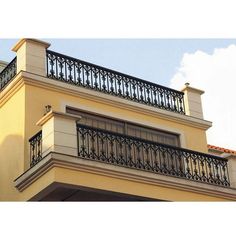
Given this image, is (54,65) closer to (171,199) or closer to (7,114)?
(7,114)

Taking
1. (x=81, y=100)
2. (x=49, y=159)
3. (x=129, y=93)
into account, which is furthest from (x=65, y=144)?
(x=129, y=93)

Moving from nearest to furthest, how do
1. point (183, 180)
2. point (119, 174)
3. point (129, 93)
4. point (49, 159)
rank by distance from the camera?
point (49, 159), point (119, 174), point (183, 180), point (129, 93)

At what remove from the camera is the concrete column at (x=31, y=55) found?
62.3 feet

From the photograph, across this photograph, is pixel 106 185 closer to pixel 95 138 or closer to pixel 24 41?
pixel 95 138

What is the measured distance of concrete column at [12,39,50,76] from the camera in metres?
19.0

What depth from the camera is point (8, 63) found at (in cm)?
2089

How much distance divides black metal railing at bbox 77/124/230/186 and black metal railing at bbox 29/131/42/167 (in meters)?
0.91

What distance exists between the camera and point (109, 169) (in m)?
17.0

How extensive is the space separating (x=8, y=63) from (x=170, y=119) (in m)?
4.83

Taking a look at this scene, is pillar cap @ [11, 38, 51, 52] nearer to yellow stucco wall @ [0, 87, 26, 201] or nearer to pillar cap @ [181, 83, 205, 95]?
yellow stucco wall @ [0, 87, 26, 201]

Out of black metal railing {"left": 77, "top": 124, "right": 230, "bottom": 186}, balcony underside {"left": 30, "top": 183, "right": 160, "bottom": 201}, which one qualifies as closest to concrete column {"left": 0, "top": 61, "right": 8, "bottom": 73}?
black metal railing {"left": 77, "top": 124, "right": 230, "bottom": 186}

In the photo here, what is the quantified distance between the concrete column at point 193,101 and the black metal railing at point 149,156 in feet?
8.82

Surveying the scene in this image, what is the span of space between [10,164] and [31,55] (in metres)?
2.86

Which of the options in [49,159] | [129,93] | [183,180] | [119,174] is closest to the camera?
[49,159]
